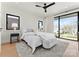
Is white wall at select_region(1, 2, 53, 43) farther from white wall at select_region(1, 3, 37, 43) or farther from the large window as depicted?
the large window

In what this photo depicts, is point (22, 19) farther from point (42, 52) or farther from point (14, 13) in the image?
point (42, 52)

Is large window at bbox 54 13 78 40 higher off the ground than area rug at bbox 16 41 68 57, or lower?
higher

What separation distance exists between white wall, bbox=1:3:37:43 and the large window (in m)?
2.31

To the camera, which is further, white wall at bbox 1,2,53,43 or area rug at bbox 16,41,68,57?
white wall at bbox 1,2,53,43

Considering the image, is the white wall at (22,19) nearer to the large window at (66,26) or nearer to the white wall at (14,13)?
the white wall at (14,13)

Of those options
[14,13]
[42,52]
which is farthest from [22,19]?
[42,52]

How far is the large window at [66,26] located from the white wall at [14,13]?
90.8 inches

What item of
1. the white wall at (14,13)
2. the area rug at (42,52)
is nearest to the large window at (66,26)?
the white wall at (14,13)

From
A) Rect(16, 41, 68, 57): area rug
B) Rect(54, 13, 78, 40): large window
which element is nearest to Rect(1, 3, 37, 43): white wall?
Rect(16, 41, 68, 57): area rug

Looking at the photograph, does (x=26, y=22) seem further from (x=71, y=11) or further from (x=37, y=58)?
(x=37, y=58)

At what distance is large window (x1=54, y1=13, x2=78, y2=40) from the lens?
6.21 metres

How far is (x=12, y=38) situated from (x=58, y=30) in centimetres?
438

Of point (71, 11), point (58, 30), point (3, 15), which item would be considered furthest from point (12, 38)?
point (71, 11)

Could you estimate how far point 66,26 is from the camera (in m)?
6.86
